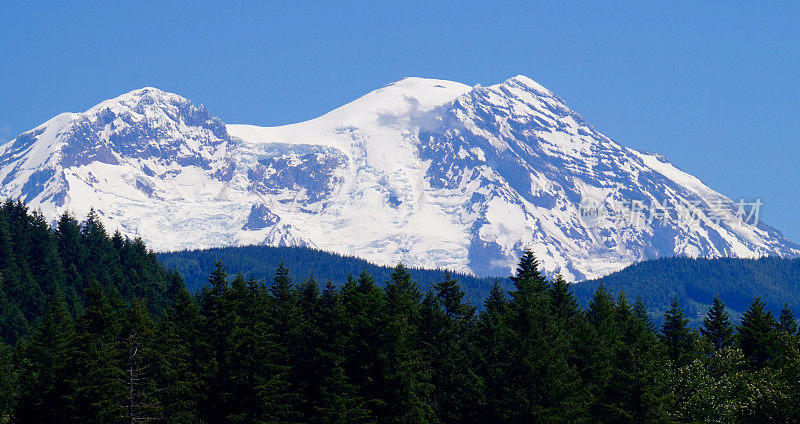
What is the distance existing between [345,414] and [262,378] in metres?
8.33

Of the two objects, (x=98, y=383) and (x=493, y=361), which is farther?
(x=493, y=361)

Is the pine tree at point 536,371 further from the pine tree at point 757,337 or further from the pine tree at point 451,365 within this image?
the pine tree at point 757,337

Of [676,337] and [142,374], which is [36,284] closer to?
[142,374]

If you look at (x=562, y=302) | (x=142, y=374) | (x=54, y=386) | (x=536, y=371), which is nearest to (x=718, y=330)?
(x=562, y=302)

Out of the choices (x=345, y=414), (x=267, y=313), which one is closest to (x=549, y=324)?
(x=345, y=414)

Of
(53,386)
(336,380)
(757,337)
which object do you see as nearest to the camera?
(53,386)

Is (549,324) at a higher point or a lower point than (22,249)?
lower

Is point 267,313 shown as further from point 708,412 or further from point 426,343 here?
point 708,412

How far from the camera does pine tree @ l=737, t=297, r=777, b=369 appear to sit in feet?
354

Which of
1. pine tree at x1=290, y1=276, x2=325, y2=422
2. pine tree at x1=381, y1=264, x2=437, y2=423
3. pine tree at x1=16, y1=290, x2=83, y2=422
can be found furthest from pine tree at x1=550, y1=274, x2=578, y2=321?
pine tree at x1=16, y1=290, x2=83, y2=422

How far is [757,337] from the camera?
109 m

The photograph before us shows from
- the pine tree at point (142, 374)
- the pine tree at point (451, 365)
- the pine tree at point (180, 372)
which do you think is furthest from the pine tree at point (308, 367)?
the pine tree at point (142, 374)

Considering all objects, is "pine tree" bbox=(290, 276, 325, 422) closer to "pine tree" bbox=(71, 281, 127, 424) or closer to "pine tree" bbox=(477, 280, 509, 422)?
"pine tree" bbox=(477, 280, 509, 422)

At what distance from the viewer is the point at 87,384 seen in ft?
274
